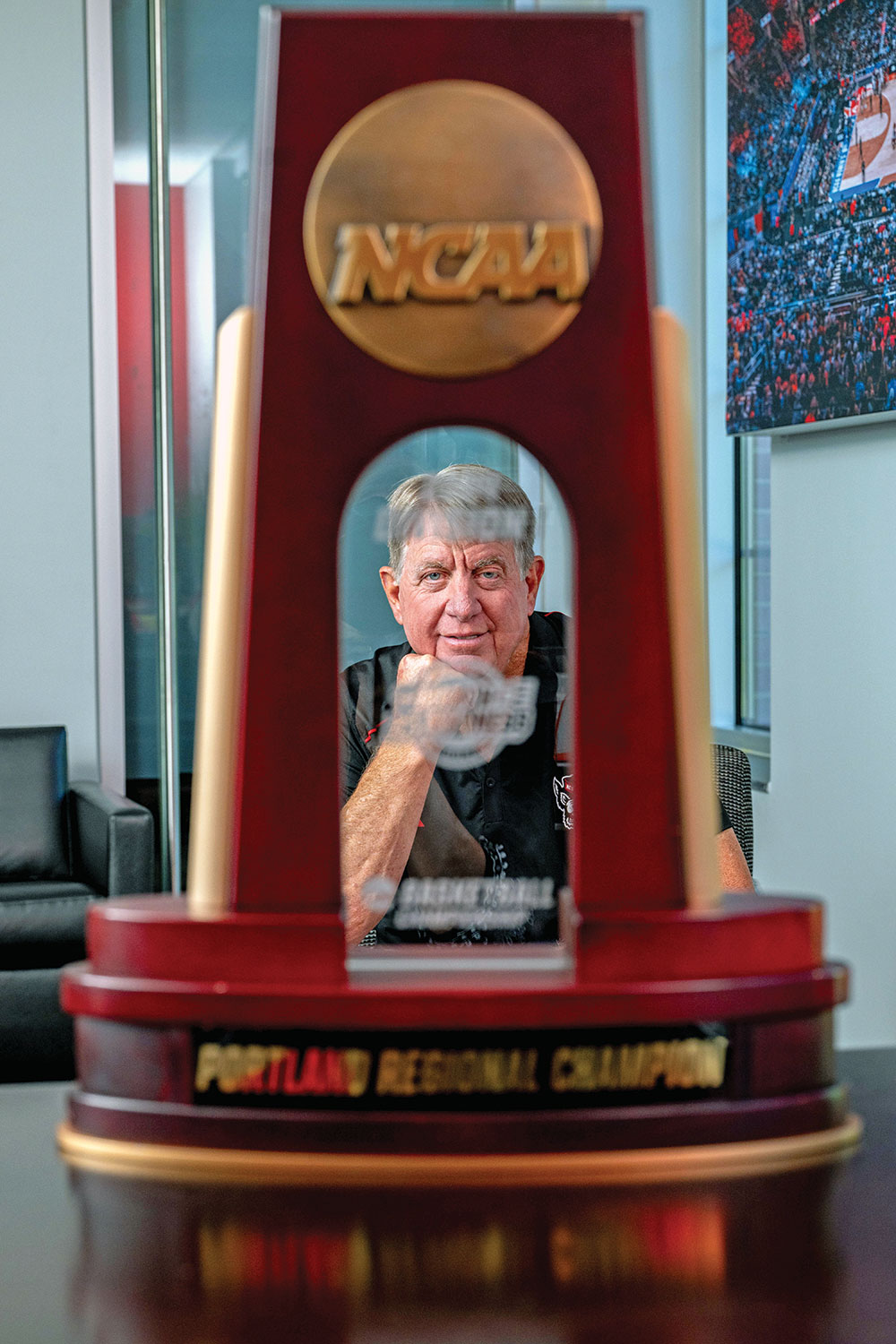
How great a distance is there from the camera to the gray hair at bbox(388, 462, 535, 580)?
0.67 metres

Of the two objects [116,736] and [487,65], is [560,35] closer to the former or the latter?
[487,65]

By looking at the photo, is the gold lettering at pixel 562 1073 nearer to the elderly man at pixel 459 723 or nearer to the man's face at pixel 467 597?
the elderly man at pixel 459 723

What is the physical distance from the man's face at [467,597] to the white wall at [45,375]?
3400 mm

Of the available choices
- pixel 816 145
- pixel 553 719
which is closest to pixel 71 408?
pixel 816 145

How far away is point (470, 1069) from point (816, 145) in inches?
95.3

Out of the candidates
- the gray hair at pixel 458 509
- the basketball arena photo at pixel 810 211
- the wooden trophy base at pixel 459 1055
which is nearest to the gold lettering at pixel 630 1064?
the wooden trophy base at pixel 459 1055

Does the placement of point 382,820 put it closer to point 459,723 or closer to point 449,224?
point 459,723

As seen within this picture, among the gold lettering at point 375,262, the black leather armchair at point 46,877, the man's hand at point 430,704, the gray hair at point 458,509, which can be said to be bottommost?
the black leather armchair at point 46,877

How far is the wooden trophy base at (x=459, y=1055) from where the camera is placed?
525 millimetres

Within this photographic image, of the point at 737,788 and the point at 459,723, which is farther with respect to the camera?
the point at 737,788

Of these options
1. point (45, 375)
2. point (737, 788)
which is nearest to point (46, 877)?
point (45, 375)

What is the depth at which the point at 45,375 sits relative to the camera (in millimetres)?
4016

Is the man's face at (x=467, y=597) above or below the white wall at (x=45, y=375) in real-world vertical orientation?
below

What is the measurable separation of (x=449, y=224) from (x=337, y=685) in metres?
0.18
